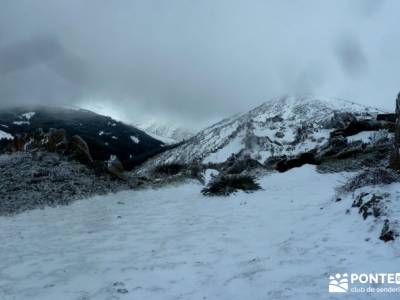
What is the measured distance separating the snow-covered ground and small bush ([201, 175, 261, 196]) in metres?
3.43

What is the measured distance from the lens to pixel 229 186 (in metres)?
20.8

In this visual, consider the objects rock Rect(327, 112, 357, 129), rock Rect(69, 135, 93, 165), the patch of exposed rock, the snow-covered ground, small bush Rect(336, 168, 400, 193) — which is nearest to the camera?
the snow-covered ground

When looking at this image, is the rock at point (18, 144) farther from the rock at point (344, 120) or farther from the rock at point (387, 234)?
the rock at point (344, 120)

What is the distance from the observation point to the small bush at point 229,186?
800 inches

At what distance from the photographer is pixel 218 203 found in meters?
18.0

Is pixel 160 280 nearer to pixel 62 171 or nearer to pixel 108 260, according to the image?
pixel 108 260

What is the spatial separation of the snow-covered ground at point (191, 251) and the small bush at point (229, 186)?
11.3ft

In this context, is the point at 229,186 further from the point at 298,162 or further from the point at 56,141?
the point at 298,162

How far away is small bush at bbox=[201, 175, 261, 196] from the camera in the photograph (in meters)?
20.3

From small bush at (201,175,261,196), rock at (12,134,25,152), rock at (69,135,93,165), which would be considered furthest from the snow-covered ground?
rock at (12,134,25,152)

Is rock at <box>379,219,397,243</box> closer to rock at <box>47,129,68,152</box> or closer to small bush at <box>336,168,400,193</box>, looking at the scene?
small bush at <box>336,168,400,193</box>

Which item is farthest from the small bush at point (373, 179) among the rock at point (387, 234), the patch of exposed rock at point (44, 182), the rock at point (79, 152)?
the rock at point (79, 152)

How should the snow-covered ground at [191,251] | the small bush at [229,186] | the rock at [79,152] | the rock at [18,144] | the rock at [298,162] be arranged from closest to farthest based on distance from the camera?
1. the snow-covered ground at [191,251]
2. the small bush at [229,186]
3. the rock at [79,152]
4. the rock at [18,144]
5. the rock at [298,162]

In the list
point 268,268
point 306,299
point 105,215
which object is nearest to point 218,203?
point 105,215
